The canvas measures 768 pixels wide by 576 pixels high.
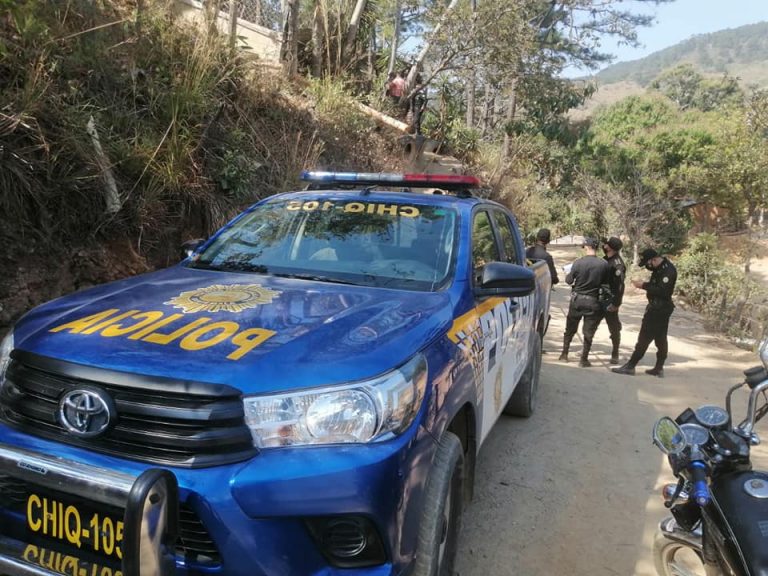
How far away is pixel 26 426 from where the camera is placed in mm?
1963

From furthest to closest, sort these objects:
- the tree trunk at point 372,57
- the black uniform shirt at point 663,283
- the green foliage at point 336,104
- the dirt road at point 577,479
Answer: the tree trunk at point 372,57
the green foliage at point 336,104
the black uniform shirt at point 663,283
the dirt road at point 577,479

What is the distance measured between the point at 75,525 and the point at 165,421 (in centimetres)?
42

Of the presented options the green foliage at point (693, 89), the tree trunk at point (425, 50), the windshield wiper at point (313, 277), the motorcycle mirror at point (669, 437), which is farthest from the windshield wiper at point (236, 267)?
the green foliage at point (693, 89)

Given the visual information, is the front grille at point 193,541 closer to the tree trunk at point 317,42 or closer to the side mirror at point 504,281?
the side mirror at point 504,281

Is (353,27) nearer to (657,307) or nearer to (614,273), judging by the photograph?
(614,273)

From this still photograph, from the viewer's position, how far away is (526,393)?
15.7 feet

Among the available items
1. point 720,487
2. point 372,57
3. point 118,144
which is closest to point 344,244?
point 720,487

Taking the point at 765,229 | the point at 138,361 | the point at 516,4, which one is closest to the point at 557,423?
the point at 138,361

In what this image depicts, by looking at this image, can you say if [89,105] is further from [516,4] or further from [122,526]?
[516,4]

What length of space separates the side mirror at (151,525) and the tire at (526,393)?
135 inches

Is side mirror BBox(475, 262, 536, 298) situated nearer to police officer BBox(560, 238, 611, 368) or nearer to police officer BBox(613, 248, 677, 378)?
police officer BBox(560, 238, 611, 368)

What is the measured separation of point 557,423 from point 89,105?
5.16m

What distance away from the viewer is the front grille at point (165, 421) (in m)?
1.76

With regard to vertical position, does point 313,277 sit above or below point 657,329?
above
